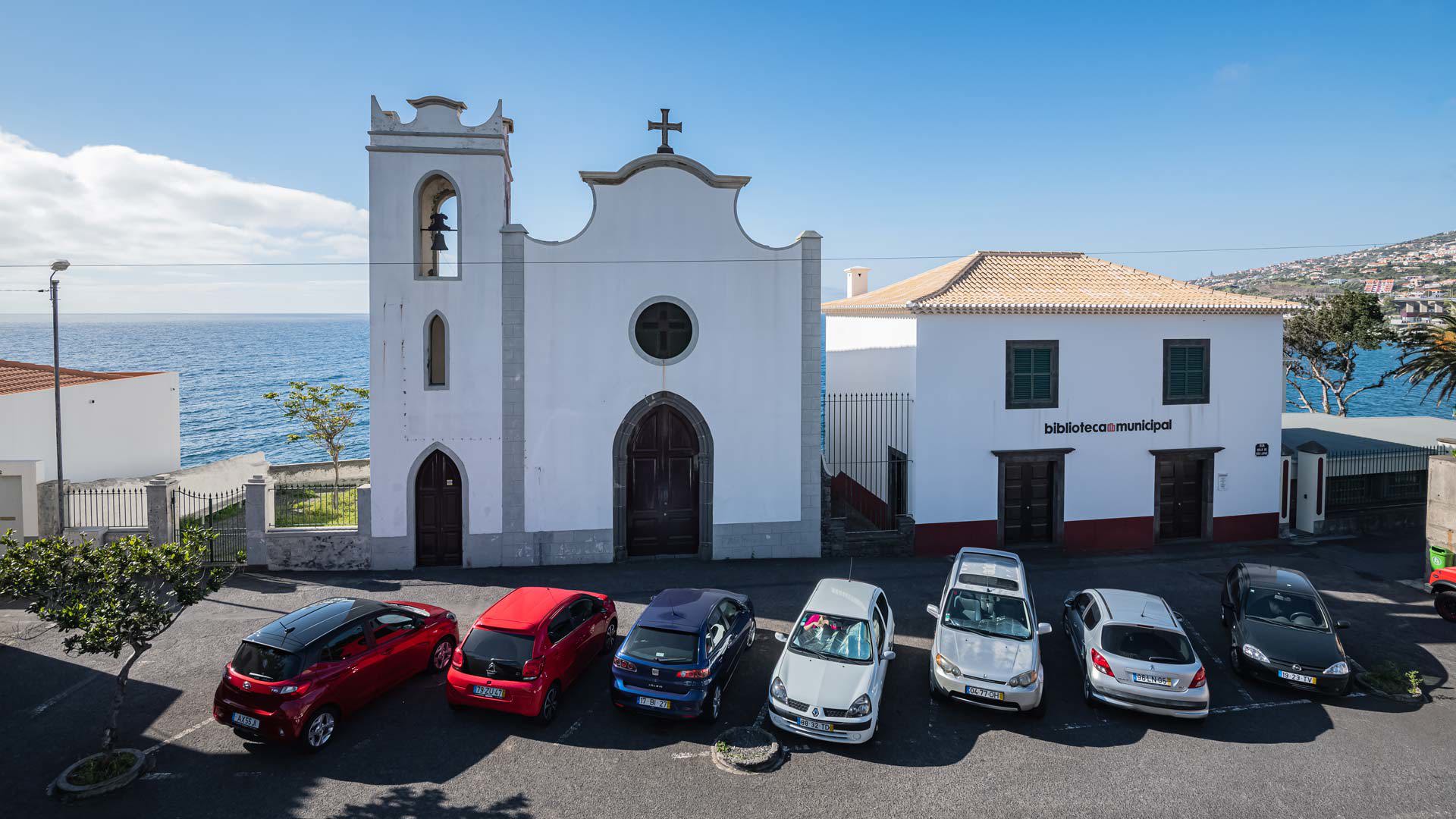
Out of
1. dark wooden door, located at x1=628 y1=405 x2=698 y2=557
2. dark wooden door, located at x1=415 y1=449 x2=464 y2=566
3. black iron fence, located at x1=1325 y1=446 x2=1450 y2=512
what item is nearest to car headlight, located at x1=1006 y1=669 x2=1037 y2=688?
dark wooden door, located at x1=628 y1=405 x2=698 y2=557

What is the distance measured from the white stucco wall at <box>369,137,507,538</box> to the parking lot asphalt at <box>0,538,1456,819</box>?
16.6 feet

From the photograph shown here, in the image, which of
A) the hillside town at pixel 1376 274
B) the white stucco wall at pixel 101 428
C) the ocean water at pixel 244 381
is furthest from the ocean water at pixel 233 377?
the hillside town at pixel 1376 274

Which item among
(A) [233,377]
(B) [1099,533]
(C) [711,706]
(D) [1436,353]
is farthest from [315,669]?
(A) [233,377]

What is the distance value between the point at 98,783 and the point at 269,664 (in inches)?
85.4

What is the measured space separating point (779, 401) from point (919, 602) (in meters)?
5.75

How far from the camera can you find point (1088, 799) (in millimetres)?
9367

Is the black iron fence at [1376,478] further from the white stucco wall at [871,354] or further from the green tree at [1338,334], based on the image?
the white stucco wall at [871,354]

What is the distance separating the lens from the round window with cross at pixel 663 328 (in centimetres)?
1858

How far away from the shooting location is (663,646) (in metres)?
11.0

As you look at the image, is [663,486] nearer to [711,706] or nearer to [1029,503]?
[711,706]

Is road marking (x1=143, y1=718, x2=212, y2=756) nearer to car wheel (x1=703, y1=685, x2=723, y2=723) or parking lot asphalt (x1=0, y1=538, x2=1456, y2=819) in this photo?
parking lot asphalt (x1=0, y1=538, x2=1456, y2=819)

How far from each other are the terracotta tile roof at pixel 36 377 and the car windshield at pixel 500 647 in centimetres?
1874

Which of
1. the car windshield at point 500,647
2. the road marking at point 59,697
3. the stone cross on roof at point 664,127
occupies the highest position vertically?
the stone cross on roof at point 664,127

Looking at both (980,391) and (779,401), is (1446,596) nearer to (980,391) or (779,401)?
(980,391)
